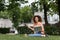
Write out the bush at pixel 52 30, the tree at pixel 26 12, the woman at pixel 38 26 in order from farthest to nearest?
the tree at pixel 26 12
the bush at pixel 52 30
the woman at pixel 38 26

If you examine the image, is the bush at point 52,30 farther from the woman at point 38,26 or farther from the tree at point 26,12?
the tree at point 26,12

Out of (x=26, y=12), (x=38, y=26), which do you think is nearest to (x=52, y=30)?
(x=38, y=26)

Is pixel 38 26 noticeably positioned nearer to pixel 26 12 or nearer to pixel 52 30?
pixel 52 30

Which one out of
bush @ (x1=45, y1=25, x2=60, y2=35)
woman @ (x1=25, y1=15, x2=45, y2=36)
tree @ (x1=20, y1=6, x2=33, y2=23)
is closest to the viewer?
woman @ (x1=25, y1=15, x2=45, y2=36)

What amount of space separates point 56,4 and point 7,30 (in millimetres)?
8428

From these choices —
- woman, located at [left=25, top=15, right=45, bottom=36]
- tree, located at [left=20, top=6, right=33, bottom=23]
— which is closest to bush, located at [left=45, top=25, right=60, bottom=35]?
woman, located at [left=25, top=15, right=45, bottom=36]

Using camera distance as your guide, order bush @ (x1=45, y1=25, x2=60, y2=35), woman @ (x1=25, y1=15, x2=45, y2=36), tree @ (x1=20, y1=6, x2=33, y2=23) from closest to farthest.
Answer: woman @ (x1=25, y1=15, x2=45, y2=36)
bush @ (x1=45, y1=25, x2=60, y2=35)
tree @ (x1=20, y1=6, x2=33, y2=23)

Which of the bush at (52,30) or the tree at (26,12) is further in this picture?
the tree at (26,12)

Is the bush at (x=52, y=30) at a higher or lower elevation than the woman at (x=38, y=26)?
lower

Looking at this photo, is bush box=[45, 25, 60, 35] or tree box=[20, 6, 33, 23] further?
tree box=[20, 6, 33, 23]

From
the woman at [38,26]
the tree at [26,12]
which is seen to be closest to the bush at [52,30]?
the woman at [38,26]

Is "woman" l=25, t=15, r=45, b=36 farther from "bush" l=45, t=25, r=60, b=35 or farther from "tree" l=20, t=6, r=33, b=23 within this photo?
"tree" l=20, t=6, r=33, b=23

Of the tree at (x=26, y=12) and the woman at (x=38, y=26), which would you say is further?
the tree at (x=26, y=12)

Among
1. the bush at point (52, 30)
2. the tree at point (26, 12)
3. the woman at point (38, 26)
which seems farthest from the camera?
the tree at point (26, 12)
